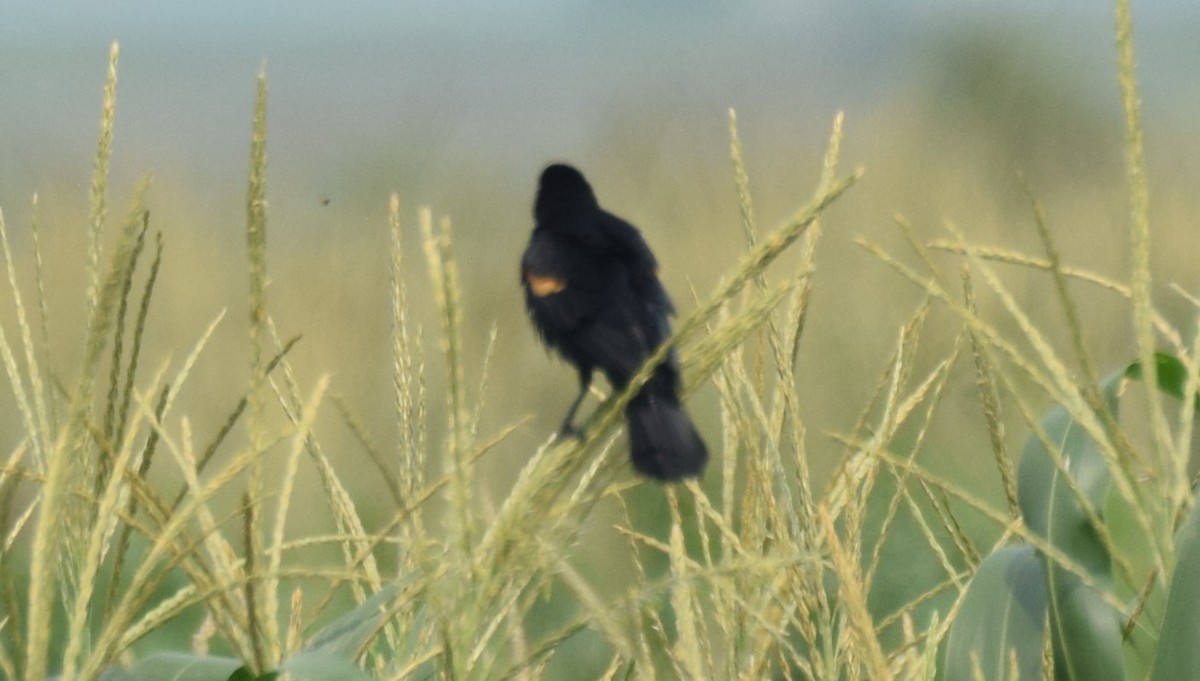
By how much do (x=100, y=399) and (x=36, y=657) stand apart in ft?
13.8

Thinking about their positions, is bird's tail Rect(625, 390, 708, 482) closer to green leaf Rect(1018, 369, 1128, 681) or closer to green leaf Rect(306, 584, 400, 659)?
green leaf Rect(1018, 369, 1128, 681)

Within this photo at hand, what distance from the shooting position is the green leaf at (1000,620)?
1.38m

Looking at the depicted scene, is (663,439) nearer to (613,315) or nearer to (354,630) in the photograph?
(613,315)

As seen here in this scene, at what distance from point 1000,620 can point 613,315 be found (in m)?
1.07

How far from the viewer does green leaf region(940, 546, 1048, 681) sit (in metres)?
1.38

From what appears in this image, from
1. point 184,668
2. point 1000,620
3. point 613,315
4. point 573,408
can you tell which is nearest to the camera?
point 184,668

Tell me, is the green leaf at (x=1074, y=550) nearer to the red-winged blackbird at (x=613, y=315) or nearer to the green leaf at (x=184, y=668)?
the red-winged blackbird at (x=613, y=315)

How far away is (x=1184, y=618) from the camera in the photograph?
45.2 inches

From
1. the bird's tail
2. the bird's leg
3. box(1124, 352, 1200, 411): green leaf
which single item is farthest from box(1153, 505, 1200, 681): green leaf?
the bird's leg

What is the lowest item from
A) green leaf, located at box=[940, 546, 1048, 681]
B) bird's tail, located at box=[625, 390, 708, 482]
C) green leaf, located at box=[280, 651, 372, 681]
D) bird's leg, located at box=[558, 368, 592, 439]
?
bird's leg, located at box=[558, 368, 592, 439]

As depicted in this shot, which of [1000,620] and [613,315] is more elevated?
[613,315]

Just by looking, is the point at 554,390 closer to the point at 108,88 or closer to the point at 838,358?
the point at 838,358

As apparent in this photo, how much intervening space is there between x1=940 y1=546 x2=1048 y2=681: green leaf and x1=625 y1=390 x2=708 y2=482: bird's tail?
0.48 meters

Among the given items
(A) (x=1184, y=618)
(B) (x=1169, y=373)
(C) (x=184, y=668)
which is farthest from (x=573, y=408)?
(A) (x=1184, y=618)
